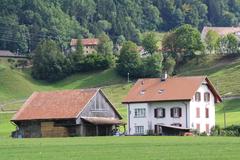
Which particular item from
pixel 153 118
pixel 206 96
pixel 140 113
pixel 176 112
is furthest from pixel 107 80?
pixel 176 112

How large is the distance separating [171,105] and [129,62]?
287 ft

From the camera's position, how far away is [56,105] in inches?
3570

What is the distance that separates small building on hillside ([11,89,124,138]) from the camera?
88.2 meters

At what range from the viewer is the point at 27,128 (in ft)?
A: 297

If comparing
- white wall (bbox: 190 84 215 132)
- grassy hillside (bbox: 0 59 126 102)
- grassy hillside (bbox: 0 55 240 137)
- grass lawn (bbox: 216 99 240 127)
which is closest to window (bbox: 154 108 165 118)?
white wall (bbox: 190 84 215 132)

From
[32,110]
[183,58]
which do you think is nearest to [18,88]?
[183,58]

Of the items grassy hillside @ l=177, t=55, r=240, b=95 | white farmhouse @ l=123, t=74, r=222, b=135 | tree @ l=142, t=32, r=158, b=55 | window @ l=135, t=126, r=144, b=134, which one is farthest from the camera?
tree @ l=142, t=32, r=158, b=55

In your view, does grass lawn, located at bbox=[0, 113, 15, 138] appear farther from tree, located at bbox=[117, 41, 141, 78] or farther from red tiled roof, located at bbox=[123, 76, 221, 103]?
tree, located at bbox=[117, 41, 141, 78]

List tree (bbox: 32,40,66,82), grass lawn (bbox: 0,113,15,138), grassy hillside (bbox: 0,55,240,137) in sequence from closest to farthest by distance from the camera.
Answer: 1. grass lawn (bbox: 0,113,15,138)
2. grassy hillside (bbox: 0,55,240,137)
3. tree (bbox: 32,40,66,82)

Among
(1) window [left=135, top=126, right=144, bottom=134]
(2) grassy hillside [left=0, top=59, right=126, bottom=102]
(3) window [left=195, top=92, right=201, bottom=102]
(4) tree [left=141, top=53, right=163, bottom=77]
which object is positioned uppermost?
(4) tree [left=141, top=53, right=163, bottom=77]

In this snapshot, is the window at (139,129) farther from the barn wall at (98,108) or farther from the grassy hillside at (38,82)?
the grassy hillside at (38,82)

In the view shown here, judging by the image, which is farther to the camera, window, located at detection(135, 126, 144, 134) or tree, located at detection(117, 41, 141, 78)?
tree, located at detection(117, 41, 141, 78)

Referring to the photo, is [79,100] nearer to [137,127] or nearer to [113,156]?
[137,127]

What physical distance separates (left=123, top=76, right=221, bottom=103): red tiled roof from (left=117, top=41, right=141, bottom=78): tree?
79.7 m
